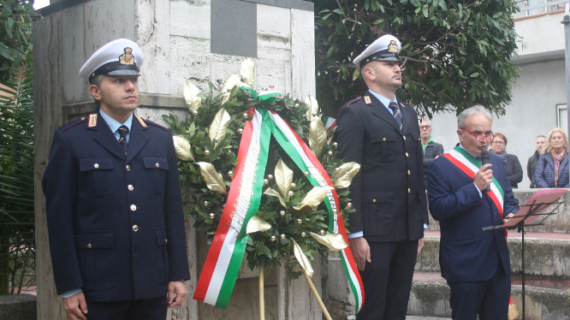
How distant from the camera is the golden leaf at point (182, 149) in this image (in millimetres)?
3449

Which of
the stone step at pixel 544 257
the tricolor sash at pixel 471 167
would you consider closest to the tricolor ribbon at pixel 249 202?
the tricolor sash at pixel 471 167

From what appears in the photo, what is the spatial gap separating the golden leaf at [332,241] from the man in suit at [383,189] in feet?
0.72

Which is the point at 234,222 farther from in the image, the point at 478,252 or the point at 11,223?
the point at 11,223

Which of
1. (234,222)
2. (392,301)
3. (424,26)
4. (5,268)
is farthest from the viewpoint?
(424,26)

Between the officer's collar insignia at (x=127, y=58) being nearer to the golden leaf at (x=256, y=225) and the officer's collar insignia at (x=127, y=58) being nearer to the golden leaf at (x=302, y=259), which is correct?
the golden leaf at (x=256, y=225)

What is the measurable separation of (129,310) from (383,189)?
1.66 meters

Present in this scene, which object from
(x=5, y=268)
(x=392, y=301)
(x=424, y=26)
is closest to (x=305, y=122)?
(x=392, y=301)

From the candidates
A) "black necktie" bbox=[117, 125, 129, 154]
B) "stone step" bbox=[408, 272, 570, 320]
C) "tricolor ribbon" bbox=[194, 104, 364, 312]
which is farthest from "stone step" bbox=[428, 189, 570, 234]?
"black necktie" bbox=[117, 125, 129, 154]

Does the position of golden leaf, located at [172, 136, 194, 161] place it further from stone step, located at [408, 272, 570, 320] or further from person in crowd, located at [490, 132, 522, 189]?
person in crowd, located at [490, 132, 522, 189]

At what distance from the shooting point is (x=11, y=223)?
4.56 meters

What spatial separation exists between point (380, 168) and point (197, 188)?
42.9 inches

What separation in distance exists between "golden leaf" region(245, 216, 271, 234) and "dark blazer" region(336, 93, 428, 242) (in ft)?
2.09

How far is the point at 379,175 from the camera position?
3.91m

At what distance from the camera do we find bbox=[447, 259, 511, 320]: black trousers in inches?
157
